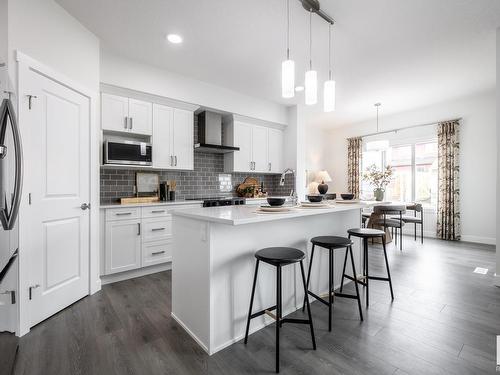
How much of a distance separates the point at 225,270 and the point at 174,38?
261 centimetres

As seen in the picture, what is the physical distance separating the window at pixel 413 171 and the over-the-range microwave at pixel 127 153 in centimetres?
447

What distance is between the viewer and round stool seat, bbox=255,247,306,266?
158cm

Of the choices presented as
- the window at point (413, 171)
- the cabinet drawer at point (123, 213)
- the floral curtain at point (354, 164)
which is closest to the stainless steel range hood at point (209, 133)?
the cabinet drawer at point (123, 213)

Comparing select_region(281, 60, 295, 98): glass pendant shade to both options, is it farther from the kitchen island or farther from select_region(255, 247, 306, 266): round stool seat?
select_region(255, 247, 306, 266): round stool seat

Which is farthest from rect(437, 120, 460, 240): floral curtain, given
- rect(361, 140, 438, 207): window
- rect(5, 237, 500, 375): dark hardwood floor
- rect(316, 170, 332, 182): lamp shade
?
rect(5, 237, 500, 375): dark hardwood floor

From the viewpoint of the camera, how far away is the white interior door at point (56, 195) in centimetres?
201

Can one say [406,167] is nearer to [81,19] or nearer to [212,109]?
[212,109]

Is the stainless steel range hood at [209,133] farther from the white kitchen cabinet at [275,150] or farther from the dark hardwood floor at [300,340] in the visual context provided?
the dark hardwood floor at [300,340]

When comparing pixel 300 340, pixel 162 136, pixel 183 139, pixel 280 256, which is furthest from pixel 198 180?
pixel 300 340

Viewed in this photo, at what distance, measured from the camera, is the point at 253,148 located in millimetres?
4781

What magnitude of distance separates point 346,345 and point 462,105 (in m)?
5.40

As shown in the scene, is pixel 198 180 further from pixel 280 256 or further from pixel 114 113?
pixel 280 256

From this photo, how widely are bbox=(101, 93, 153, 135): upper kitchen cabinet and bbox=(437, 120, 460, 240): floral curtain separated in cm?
558

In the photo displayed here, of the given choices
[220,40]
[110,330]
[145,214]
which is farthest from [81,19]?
[110,330]
